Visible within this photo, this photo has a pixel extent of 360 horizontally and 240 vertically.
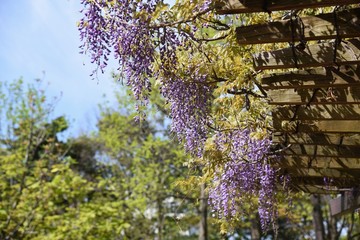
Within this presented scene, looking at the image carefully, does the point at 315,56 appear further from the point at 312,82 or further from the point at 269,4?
the point at 269,4

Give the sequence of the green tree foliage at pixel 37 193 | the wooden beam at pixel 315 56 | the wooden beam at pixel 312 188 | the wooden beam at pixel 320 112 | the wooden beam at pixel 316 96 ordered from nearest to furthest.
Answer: the wooden beam at pixel 315 56, the wooden beam at pixel 316 96, the wooden beam at pixel 320 112, the wooden beam at pixel 312 188, the green tree foliage at pixel 37 193

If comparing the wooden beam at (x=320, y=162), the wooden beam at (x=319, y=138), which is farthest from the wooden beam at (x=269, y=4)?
the wooden beam at (x=320, y=162)

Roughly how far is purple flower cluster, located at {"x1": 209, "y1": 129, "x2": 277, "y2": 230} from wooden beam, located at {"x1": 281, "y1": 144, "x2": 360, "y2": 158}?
0.71ft

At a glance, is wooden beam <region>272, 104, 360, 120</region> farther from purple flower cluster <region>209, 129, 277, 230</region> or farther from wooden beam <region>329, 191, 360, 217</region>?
wooden beam <region>329, 191, 360, 217</region>

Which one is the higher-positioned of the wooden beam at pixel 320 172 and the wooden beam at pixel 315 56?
the wooden beam at pixel 320 172

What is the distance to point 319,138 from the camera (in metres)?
3.72

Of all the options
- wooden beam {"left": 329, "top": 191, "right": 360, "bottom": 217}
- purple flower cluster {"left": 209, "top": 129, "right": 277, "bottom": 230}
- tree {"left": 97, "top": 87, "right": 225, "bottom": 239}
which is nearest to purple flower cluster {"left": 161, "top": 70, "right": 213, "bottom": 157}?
purple flower cluster {"left": 209, "top": 129, "right": 277, "bottom": 230}

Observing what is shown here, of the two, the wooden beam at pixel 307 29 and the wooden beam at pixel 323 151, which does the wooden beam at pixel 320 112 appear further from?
the wooden beam at pixel 307 29

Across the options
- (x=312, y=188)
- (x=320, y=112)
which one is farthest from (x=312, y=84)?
(x=312, y=188)

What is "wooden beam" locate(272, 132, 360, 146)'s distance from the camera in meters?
3.71

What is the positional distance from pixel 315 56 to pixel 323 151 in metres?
1.85

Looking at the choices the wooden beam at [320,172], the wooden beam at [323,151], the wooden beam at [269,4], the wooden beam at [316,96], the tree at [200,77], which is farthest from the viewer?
the wooden beam at [320,172]

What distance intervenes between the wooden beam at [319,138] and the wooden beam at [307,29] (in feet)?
5.47

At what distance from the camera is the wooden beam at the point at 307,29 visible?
2055 millimetres
